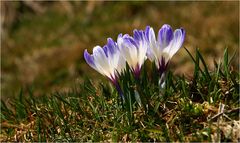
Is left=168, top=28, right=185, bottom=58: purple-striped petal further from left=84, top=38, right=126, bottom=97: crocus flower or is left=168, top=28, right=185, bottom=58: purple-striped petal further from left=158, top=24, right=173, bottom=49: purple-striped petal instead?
left=84, top=38, right=126, bottom=97: crocus flower

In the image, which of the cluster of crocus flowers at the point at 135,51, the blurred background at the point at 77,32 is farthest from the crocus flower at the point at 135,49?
the blurred background at the point at 77,32

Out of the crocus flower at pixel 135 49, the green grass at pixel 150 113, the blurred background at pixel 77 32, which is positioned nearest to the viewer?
the green grass at pixel 150 113

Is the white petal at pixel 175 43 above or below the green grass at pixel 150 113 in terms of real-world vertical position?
above

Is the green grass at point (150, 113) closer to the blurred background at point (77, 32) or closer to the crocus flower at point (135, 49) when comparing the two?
the crocus flower at point (135, 49)

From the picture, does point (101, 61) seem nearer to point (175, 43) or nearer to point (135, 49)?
point (135, 49)

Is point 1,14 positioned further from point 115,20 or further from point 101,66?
point 101,66

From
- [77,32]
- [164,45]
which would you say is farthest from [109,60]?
[77,32]

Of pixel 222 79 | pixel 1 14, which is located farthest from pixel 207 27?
pixel 222 79
